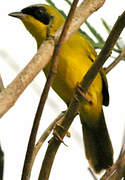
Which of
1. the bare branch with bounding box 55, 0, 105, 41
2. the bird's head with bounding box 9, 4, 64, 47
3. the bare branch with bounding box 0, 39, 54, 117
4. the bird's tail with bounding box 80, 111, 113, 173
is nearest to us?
the bare branch with bounding box 0, 39, 54, 117

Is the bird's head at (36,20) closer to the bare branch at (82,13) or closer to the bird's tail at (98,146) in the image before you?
the bird's tail at (98,146)

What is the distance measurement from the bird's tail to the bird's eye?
684 millimetres

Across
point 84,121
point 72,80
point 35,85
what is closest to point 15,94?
point 35,85

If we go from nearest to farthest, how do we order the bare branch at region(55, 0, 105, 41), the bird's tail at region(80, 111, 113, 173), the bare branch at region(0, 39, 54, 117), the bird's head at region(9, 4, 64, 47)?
the bare branch at region(0, 39, 54, 117) → the bare branch at region(55, 0, 105, 41) → the bird's tail at region(80, 111, 113, 173) → the bird's head at region(9, 4, 64, 47)

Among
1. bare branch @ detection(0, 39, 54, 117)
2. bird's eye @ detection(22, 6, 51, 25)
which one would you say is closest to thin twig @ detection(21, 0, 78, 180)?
bare branch @ detection(0, 39, 54, 117)

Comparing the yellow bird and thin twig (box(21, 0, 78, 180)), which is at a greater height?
thin twig (box(21, 0, 78, 180))

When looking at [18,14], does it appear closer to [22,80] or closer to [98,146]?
[98,146]

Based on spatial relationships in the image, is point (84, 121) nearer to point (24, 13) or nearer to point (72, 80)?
point (72, 80)

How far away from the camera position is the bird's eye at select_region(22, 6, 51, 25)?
2490 mm

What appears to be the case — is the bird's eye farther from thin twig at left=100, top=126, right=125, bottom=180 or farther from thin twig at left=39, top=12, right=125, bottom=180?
thin twig at left=100, top=126, right=125, bottom=180

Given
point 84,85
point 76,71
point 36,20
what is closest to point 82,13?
point 84,85

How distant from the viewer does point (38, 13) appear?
2535 millimetres

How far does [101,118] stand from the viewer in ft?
8.78

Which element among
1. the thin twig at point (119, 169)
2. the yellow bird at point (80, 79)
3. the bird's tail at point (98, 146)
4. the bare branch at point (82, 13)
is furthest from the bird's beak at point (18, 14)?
the thin twig at point (119, 169)
